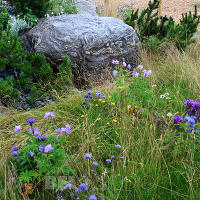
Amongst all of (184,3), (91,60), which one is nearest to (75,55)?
(91,60)

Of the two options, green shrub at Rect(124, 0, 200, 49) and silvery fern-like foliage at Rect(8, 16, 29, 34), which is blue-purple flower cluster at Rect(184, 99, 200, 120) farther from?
silvery fern-like foliage at Rect(8, 16, 29, 34)

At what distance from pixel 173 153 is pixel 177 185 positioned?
282 millimetres

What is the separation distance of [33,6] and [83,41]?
5.35 feet

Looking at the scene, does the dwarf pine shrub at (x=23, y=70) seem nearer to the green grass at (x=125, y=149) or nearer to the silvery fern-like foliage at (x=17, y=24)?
the green grass at (x=125, y=149)

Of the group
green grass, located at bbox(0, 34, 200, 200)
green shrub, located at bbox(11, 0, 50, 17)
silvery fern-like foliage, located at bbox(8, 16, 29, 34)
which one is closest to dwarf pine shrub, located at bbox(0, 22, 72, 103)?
green grass, located at bbox(0, 34, 200, 200)

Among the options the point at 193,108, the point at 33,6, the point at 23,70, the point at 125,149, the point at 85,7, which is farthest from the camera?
the point at 85,7

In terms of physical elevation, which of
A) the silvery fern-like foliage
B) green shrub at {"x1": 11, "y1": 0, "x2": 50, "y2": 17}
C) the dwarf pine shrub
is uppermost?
green shrub at {"x1": 11, "y1": 0, "x2": 50, "y2": 17}

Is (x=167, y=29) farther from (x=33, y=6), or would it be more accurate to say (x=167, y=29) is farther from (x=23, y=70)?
(x=23, y=70)

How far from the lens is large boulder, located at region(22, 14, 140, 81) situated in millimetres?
4816

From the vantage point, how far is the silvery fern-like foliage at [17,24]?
5.20 metres

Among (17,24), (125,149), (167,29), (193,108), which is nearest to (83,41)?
(17,24)

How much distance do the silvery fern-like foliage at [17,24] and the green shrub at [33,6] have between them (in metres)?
0.24

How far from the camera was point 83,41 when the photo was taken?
482 cm

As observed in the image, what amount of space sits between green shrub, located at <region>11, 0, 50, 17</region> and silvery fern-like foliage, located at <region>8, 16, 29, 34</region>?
0.24 meters
